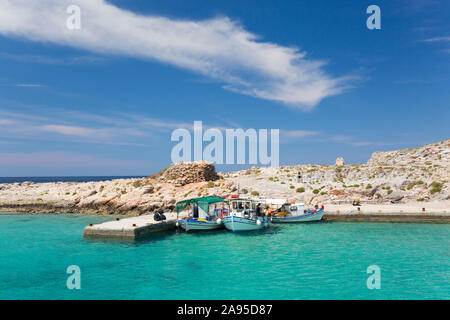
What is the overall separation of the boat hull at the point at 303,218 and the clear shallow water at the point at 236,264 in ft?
15.5

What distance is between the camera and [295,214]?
39031 mm

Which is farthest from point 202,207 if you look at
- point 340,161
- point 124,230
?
point 340,161

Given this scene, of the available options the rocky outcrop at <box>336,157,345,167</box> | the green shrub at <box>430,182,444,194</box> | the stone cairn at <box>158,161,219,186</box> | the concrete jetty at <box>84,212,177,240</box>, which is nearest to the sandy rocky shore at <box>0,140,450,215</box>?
the stone cairn at <box>158,161,219,186</box>

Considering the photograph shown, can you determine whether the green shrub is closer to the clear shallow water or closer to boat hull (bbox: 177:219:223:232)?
the clear shallow water

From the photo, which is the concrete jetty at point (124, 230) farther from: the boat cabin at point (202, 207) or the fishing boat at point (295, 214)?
the fishing boat at point (295, 214)

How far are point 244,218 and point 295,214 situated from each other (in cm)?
1004

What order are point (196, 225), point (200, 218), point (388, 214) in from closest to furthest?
point (196, 225)
point (200, 218)
point (388, 214)

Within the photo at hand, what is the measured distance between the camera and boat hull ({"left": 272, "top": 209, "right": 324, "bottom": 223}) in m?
38.1

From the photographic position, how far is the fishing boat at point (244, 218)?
32094 mm

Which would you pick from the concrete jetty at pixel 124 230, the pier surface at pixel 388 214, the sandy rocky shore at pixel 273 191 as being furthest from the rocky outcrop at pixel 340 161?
the concrete jetty at pixel 124 230

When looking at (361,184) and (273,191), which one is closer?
(361,184)

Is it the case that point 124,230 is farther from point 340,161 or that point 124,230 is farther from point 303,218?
point 340,161

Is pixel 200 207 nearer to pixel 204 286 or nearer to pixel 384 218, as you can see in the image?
pixel 204 286
